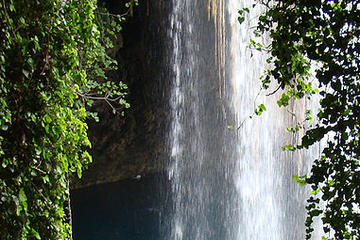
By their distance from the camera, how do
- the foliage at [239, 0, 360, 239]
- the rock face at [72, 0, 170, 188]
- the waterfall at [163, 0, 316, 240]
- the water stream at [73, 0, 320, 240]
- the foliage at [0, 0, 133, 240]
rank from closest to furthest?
the foliage at [239, 0, 360, 239] → the foliage at [0, 0, 133, 240] → the water stream at [73, 0, 320, 240] → the waterfall at [163, 0, 316, 240] → the rock face at [72, 0, 170, 188]

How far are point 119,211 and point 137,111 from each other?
7.92ft

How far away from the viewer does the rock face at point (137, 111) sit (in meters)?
8.86

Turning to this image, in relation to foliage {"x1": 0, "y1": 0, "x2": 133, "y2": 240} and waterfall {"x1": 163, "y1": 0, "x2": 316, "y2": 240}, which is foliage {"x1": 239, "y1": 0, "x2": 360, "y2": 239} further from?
waterfall {"x1": 163, "y1": 0, "x2": 316, "y2": 240}

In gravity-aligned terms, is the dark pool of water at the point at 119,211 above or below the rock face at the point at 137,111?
below

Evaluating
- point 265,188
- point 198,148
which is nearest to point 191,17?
point 198,148

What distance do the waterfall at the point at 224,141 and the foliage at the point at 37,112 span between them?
477cm

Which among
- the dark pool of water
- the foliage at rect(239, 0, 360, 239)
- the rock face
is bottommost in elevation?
the dark pool of water

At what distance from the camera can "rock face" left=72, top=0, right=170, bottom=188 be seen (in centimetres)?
886

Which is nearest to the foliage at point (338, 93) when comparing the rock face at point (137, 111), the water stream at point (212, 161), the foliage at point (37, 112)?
the foliage at point (37, 112)

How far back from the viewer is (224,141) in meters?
11.6

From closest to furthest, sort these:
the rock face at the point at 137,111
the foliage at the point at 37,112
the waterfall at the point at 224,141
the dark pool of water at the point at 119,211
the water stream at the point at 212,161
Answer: the foliage at the point at 37,112 → the dark pool of water at the point at 119,211 → the water stream at the point at 212,161 → the waterfall at the point at 224,141 → the rock face at the point at 137,111

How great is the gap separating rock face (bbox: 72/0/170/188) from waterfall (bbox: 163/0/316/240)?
49 cm

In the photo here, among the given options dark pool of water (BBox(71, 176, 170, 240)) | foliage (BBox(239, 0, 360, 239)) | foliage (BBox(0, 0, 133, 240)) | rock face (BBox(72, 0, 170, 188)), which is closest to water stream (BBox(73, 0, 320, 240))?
dark pool of water (BBox(71, 176, 170, 240))

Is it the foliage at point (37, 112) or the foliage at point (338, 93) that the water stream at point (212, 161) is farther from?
the foliage at point (338, 93)
